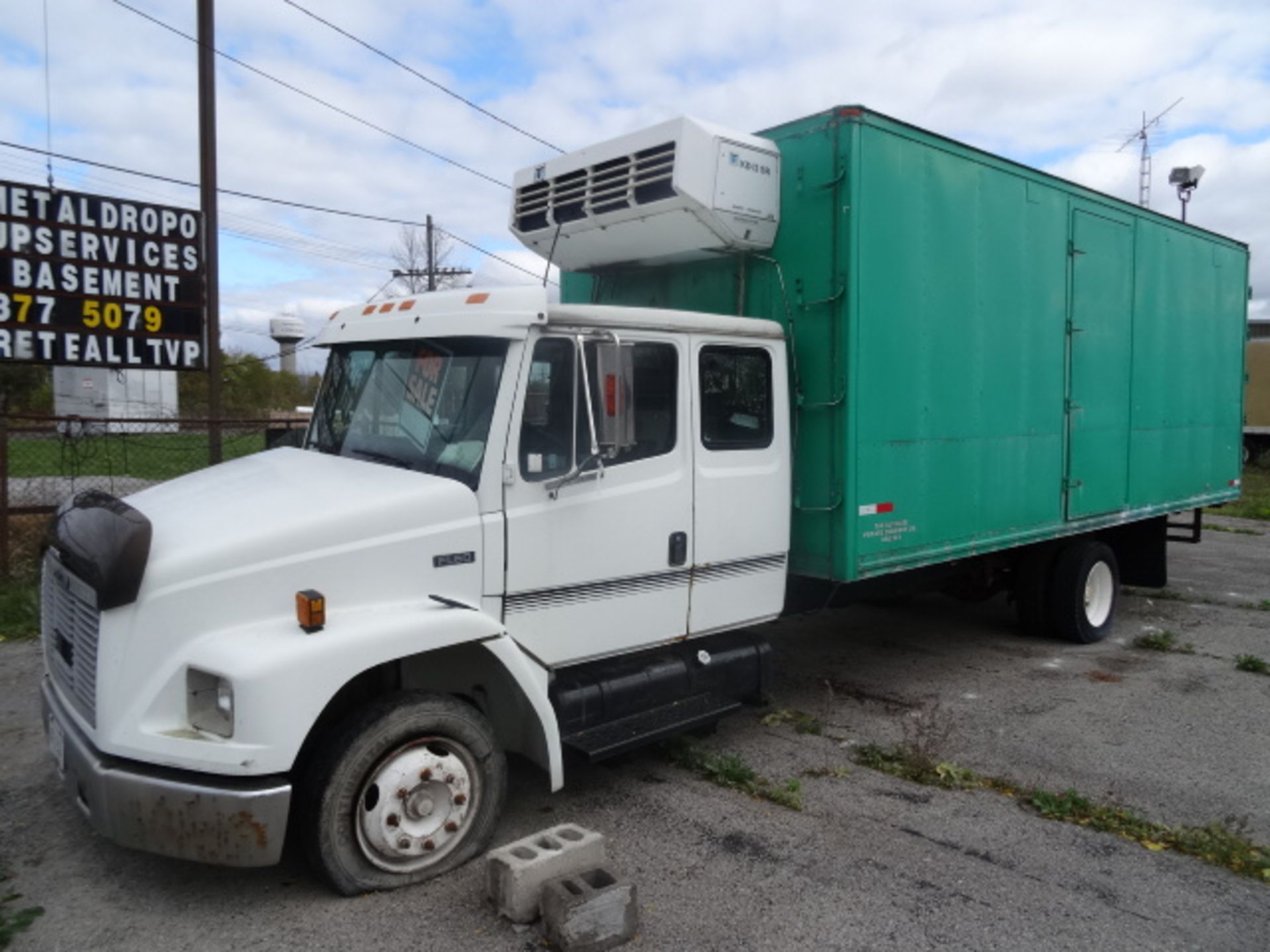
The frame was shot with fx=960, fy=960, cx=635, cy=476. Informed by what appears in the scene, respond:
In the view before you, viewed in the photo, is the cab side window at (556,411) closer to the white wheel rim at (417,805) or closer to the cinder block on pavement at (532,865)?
the white wheel rim at (417,805)

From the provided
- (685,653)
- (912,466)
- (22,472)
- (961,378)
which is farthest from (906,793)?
(22,472)

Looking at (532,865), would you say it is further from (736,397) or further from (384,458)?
(736,397)

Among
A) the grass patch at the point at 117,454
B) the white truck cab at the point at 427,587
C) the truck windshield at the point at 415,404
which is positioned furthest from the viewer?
the grass patch at the point at 117,454

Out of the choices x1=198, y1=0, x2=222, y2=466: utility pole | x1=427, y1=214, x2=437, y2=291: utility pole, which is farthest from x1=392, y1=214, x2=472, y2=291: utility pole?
x1=198, y1=0, x2=222, y2=466: utility pole

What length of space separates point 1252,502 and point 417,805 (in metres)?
20.4

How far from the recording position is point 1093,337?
736 centimetres

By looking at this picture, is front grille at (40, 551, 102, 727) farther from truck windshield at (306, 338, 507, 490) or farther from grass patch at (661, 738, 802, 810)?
grass patch at (661, 738, 802, 810)

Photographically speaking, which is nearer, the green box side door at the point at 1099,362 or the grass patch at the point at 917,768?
the grass patch at the point at 917,768

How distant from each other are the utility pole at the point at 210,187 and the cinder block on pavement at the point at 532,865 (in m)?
8.03

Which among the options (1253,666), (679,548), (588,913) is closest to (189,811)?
(588,913)

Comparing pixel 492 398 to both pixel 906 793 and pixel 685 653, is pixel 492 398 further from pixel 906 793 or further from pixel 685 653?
pixel 906 793

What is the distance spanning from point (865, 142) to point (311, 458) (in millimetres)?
3401

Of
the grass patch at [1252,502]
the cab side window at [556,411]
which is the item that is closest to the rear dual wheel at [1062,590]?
the cab side window at [556,411]

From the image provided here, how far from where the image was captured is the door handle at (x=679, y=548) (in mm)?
4871
